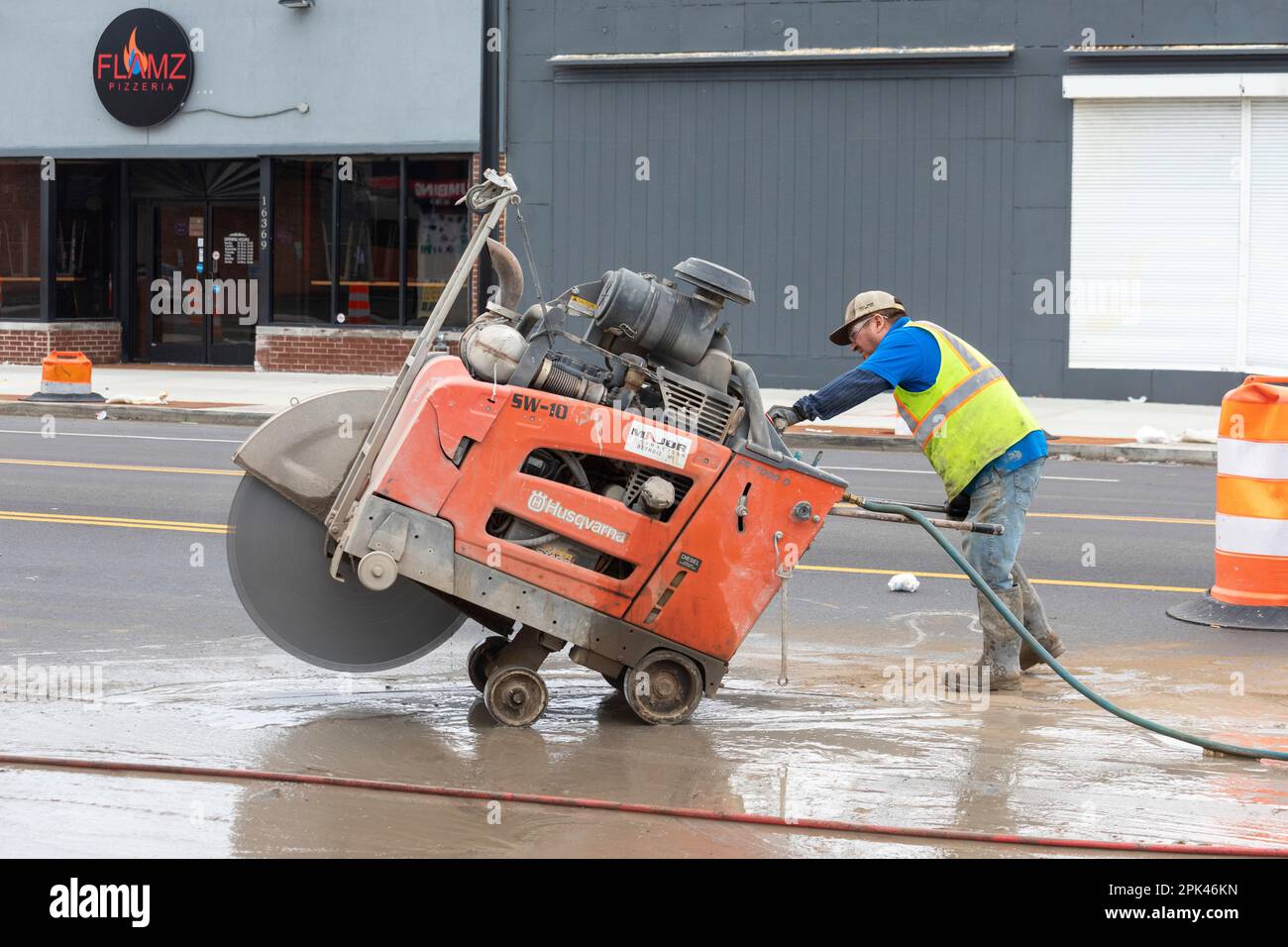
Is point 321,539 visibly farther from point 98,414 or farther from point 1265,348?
point 1265,348

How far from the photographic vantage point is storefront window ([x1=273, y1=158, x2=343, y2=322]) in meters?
23.2

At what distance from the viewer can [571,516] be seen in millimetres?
5918

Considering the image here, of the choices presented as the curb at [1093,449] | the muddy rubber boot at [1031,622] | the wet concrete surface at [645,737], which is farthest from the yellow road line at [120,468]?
the muddy rubber boot at [1031,622]

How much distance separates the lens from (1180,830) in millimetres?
5027

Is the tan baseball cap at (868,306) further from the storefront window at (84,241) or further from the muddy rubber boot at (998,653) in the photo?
the storefront window at (84,241)

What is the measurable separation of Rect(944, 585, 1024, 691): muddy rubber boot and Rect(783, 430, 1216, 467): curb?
9260mm

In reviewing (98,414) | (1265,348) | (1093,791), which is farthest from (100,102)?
(1093,791)

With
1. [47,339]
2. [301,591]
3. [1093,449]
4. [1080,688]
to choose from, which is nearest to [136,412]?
[47,339]

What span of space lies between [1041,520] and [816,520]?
6.14 meters

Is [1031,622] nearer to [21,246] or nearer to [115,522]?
[115,522]

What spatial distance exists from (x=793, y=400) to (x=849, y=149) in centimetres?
331

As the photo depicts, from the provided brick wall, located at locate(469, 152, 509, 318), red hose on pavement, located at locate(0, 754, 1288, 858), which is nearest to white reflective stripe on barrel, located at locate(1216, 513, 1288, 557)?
red hose on pavement, located at locate(0, 754, 1288, 858)

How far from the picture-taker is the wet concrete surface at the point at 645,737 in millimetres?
4961

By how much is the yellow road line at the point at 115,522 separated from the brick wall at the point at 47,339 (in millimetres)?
14319
